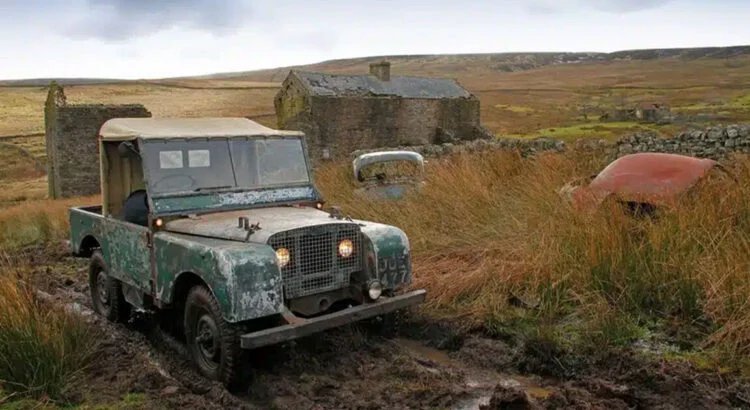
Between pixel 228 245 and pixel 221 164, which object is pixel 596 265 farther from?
pixel 221 164

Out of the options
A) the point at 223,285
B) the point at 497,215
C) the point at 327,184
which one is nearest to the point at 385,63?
the point at 327,184

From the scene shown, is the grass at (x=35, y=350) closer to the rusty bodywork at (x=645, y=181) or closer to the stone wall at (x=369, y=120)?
the rusty bodywork at (x=645, y=181)

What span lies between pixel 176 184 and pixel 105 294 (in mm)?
1785

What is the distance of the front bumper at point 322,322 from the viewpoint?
4.51 m

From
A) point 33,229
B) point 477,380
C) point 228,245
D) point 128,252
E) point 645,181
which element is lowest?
point 33,229

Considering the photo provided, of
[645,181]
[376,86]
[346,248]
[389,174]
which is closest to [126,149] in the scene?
[346,248]

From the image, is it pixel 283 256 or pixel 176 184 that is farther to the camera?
pixel 176 184

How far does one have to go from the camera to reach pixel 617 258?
577 cm

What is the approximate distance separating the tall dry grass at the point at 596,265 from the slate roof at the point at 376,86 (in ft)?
47.5

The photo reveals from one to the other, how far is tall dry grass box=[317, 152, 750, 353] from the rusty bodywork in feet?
0.55

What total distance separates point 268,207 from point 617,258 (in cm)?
311

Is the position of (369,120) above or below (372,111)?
below

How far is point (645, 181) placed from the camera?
6.89 metres

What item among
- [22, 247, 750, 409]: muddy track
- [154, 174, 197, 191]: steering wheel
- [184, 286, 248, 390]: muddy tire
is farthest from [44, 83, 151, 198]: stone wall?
[184, 286, 248, 390]: muddy tire
